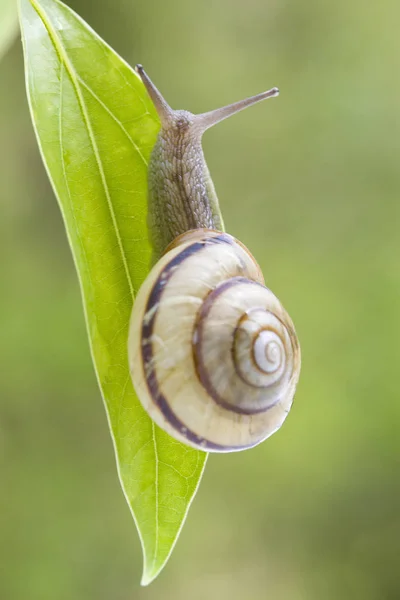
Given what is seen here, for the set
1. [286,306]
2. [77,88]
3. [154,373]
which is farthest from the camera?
[286,306]

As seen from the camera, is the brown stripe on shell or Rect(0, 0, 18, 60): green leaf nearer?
the brown stripe on shell

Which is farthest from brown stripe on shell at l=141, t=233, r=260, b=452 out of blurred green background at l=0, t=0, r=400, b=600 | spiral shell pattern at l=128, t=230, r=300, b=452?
blurred green background at l=0, t=0, r=400, b=600

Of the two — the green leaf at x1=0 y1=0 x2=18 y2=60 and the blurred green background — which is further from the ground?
the green leaf at x1=0 y1=0 x2=18 y2=60

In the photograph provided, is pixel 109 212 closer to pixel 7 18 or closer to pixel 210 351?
pixel 210 351

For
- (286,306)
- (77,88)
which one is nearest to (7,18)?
(77,88)

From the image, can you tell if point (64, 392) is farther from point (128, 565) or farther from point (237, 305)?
point (237, 305)

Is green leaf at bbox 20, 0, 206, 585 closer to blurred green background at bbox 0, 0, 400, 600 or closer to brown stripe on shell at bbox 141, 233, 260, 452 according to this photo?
brown stripe on shell at bbox 141, 233, 260, 452

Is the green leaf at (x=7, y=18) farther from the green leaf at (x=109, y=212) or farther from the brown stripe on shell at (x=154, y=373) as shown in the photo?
the brown stripe on shell at (x=154, y=373)

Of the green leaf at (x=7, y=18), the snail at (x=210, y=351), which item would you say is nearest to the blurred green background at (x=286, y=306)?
the green leaf at (x=7, y=18)
